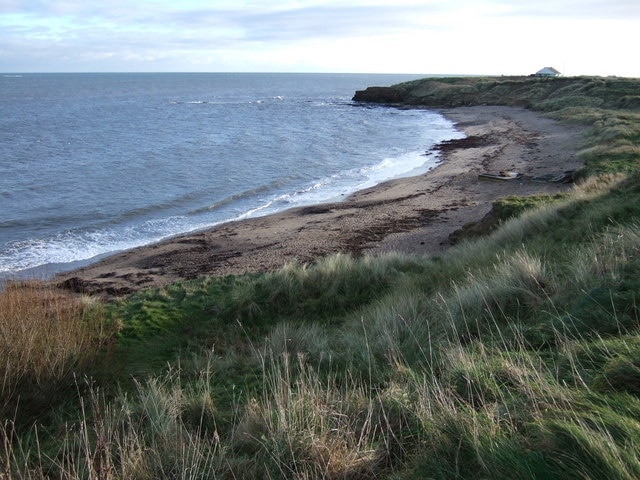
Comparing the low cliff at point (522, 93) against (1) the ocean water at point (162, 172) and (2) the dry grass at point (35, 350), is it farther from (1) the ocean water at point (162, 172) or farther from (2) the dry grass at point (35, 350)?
(2) the dry grass at point (35, 350)

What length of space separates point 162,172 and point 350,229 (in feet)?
53.8

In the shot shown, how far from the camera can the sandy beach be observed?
15.2 meters

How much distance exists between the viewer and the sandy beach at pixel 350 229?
15.2m

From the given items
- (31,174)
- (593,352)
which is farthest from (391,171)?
(593,352)

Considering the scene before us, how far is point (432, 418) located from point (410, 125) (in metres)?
54.5

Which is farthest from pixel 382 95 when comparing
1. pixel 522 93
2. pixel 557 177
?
pixel 557 177

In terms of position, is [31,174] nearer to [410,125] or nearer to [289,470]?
[289,470]

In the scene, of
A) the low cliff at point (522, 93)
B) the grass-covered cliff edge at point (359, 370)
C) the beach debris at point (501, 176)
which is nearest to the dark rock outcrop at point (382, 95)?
the low cliff at point (522, 93)

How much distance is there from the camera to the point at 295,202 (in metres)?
24.6

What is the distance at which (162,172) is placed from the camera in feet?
101

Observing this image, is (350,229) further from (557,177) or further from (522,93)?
(522,93)

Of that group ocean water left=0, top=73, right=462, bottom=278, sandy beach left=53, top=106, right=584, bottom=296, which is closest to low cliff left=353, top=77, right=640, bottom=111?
ocean water left=0, top=73, right=462, bottom=278

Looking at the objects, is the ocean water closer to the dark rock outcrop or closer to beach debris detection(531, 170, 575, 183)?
beach debris detection(531, 170, 575, 183)

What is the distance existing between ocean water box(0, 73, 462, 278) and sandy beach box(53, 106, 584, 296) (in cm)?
149
